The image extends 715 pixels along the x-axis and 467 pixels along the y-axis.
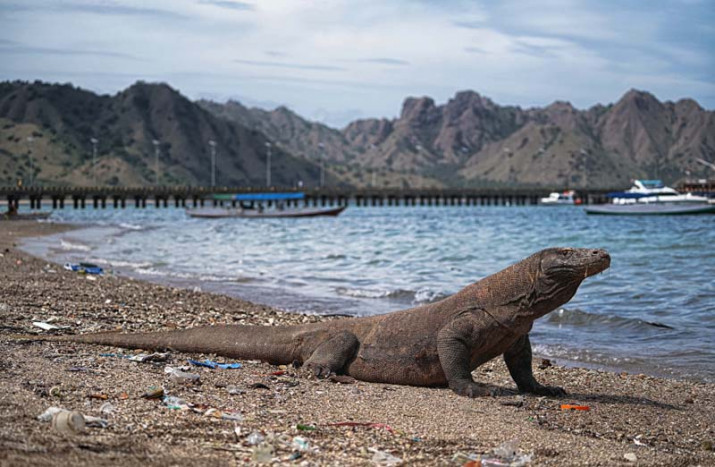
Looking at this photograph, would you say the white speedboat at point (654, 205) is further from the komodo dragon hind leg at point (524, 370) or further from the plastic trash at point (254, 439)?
the plastic trash at point (254, 439)

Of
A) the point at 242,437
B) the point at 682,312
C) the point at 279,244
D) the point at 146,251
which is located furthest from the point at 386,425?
the point at 279,244

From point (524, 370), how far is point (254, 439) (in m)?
3.96

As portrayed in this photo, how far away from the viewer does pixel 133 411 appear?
6.46 meters

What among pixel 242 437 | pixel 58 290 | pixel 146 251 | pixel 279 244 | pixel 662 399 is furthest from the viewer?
pixel 279 244

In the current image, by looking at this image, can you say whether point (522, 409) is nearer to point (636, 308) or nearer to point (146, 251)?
point (636, 308)

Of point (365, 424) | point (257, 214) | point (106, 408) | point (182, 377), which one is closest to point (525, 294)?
point (365, 424)

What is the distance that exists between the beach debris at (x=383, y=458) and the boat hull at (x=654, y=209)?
273 ft

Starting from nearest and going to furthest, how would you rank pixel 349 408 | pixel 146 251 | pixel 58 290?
pixel 349 408 < pixel 58 290 < pixel 146 251

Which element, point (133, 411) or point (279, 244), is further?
point (279, 244)

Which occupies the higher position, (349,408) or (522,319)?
(522,319)

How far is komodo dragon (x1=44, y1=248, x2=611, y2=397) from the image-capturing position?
844 cm

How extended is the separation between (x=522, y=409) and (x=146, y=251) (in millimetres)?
28020

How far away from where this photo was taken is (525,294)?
850 centimetres

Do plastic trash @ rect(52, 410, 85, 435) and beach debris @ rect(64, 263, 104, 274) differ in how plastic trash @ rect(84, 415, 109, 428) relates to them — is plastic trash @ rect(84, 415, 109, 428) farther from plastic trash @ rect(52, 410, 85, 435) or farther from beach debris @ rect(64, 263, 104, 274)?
beach debris @ rect(64, 263, 104, 274)
